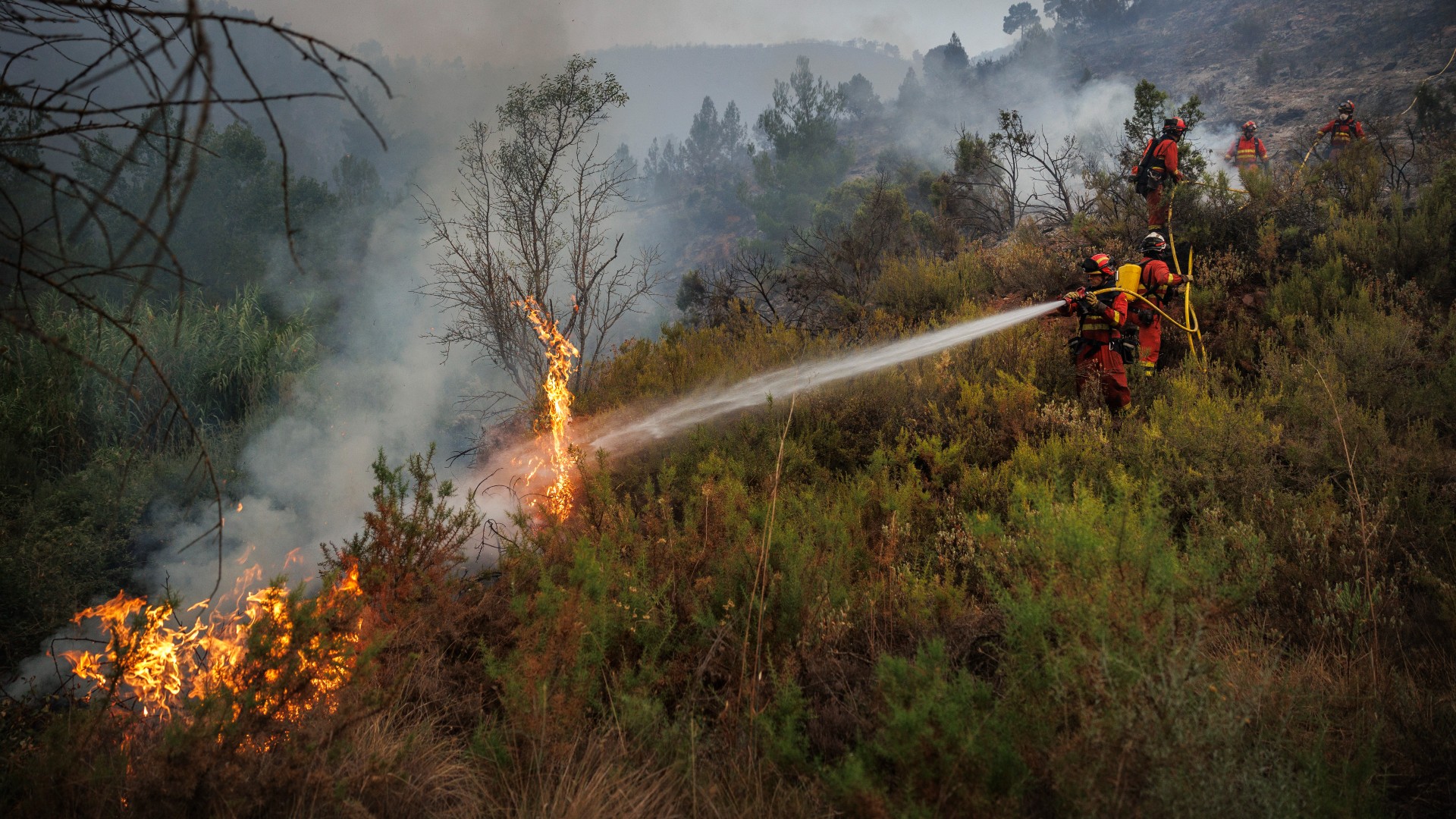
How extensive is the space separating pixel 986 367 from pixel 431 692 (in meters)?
5.44

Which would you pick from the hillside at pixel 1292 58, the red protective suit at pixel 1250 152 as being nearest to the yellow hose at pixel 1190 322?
the red protective suit at pixel 1250 152

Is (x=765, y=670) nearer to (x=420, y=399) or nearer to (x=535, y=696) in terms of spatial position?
(x=535, y=696)

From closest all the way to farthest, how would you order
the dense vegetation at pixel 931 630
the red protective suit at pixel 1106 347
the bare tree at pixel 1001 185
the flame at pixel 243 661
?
the dense vegetation at pixel 931 630 → the flame at pixel 243 661 → the red protective suit at pixel 1106 347 → the bare tree at pixel 1001 185

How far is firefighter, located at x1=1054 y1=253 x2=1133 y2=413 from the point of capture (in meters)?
5.98

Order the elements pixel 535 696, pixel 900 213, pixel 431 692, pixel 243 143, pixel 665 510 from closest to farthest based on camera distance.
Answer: pixel 535 696 → pixel 431 692 → pixel 665 510 → pixel 900 213 → pixel 243 143

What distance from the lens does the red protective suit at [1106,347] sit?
5969 millimetres

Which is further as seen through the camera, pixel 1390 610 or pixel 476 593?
pixel 476 593

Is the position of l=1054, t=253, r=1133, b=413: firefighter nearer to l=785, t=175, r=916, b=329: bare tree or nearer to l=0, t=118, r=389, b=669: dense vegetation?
l=785, t=175, r=916, b=329: bare tree

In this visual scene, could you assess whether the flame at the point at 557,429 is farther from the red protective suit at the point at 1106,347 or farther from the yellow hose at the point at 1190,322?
the yellow hose at the point at 1190,322

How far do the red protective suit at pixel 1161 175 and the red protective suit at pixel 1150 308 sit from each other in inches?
102

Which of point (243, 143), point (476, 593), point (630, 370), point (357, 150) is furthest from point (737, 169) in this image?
point (476, 593)

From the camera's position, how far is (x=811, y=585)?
3.38 meters

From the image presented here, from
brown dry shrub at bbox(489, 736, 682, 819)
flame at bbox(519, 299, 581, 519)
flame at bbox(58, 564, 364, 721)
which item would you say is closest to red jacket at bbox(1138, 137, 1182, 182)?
flame at bbox(519, 299, 581, 519)

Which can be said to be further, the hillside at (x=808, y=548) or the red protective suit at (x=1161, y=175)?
the red protective suit at (x=1161, y=175)
